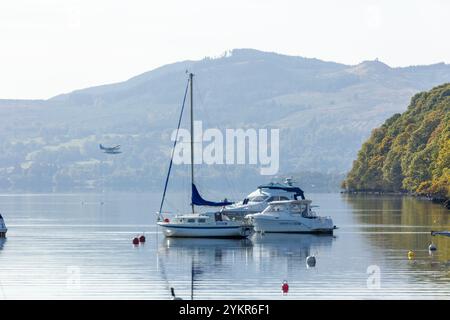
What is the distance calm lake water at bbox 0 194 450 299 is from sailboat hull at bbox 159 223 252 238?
981 millimetres

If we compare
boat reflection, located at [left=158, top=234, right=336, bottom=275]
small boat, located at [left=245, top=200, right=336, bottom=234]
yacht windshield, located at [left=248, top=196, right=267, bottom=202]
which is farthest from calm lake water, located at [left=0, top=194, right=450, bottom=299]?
yacht windshield, located at [left=248, top=196, right=267, bottom=202]

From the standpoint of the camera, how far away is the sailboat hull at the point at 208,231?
334 feet

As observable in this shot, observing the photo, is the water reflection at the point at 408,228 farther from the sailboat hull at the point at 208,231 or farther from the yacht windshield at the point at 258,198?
the sailboat hull at the point at 208,231

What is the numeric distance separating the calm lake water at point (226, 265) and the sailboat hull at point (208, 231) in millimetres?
981

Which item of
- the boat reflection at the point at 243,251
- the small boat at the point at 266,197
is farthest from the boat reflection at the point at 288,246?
the small boat at the point at 266,197

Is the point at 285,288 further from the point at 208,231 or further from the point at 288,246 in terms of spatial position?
the point at 208,231

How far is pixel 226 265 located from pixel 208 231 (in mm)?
22560

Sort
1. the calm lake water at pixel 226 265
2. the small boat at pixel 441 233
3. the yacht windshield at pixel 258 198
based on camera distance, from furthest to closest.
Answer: the yacht windshield at pixel 258 198, the small boat at pixel 441 233, the calm lake water at pixel 226 265

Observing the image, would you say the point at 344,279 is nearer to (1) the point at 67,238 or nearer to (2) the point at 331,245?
(2) the point at 331,245

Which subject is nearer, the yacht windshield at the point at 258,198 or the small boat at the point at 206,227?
the small boat at the point at 206,227

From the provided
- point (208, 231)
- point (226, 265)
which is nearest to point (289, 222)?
point (208, 231)

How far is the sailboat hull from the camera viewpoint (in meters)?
102

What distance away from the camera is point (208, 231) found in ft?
Result: 334
